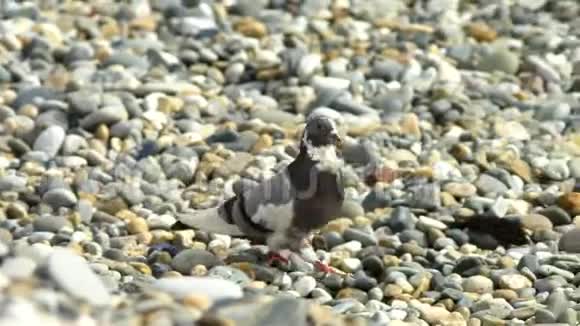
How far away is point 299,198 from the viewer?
539 cm

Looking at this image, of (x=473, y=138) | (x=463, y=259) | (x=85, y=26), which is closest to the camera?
(x=463, y=259)

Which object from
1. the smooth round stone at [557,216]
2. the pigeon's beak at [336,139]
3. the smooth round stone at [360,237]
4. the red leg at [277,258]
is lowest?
the smooth round stone at [557,216]

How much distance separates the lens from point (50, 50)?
340 inches

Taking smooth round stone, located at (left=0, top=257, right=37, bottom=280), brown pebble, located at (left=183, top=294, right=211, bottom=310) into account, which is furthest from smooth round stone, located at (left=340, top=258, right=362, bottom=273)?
smooth round stone, located at (left=0, top=257, right=37, bottom=280)

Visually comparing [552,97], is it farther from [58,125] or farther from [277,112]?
[58,125]

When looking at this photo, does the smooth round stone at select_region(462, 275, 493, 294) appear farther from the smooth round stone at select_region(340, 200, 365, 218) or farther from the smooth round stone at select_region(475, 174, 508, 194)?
the smooth round stone at select_region(475, 174, 508, 194)

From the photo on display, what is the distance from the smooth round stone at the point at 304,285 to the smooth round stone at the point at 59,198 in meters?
1.49

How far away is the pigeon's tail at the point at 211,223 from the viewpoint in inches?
220

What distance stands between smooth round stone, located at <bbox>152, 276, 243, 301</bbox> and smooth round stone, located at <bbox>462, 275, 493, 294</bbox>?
2504 millimetres

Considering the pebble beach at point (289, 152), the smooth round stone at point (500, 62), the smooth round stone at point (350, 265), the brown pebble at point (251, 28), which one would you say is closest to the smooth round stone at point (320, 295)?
the pebble beach at point (289, 152)

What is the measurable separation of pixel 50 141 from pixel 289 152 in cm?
125

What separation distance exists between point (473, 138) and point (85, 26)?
2.90m

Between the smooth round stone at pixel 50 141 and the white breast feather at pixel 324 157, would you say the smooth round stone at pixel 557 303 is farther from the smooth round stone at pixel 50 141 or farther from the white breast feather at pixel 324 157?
the smooth round stone at pixel 50 141

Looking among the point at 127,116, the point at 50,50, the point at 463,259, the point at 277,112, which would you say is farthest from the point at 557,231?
the point at 50,50
